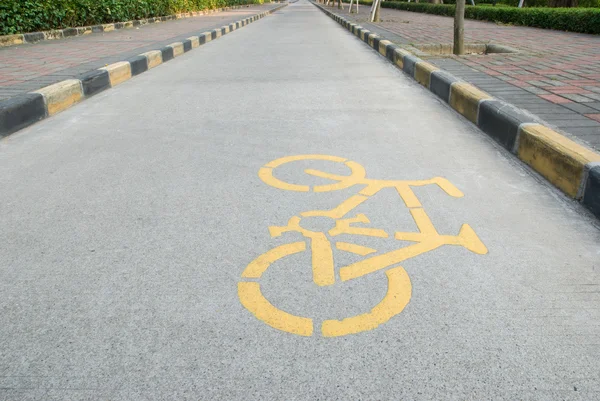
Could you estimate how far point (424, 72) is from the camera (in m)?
6.48

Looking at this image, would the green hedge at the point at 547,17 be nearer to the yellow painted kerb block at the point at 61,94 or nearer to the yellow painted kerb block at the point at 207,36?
the yellow painted kerb block at the point at 207,36

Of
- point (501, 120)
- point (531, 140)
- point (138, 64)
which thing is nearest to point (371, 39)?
point (138, 64)

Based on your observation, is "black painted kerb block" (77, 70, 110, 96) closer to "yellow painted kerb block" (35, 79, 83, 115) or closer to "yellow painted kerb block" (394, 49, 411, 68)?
"yellow painted kerb block" (35, 79, 83, 115)

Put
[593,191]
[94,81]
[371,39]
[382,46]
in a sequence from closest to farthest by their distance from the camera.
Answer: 1. [593,191]
2. [94,81]
3. [382,46]
4. [371,39]

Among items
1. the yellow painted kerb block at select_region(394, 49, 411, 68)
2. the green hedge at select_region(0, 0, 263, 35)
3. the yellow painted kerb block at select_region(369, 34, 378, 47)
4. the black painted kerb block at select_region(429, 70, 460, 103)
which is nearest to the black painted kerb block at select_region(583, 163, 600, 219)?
the black painted kerb block at select_region(429, 70, 460, 103)

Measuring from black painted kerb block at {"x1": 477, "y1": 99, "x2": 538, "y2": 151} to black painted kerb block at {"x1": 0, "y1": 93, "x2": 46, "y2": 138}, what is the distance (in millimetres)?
3981

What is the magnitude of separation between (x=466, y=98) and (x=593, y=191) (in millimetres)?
2246

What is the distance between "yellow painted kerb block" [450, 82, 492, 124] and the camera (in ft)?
15.2

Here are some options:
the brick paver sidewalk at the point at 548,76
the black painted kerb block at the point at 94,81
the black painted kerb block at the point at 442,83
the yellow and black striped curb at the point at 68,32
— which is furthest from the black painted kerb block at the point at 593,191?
the yellow and black striped curb at the point at 68,32

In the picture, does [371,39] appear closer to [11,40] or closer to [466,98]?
[466,98]

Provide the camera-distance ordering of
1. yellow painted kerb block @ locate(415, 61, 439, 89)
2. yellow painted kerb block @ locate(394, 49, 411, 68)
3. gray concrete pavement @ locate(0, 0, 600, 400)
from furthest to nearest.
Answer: yellow painted kerb block @ locate(394, 49, 411, 68)
yellow painted kerb block @ locate(415, 61, 439, 89)
gray concrete pavement @ locate(0, 0, 600, 400)

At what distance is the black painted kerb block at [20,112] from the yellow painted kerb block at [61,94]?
125 millimetres

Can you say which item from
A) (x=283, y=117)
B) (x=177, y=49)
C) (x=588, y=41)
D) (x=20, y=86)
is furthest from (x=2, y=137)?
(x=588, y=41)

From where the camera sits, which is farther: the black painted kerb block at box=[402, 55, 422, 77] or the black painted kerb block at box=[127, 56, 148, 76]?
the black painted kerb block at box=[127, 56, 148, 76]
